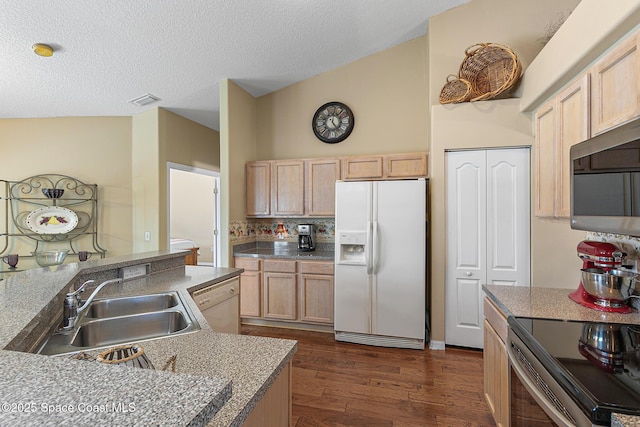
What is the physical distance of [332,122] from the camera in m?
4.00

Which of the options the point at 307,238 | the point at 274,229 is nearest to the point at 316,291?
the point at 307,238

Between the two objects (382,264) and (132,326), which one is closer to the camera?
(132,326)

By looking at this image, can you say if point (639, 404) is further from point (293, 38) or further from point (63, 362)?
point (293, 38)

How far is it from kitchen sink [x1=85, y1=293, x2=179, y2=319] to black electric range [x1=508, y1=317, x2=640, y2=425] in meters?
1.73

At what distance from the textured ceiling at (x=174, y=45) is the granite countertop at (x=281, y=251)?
2.05m

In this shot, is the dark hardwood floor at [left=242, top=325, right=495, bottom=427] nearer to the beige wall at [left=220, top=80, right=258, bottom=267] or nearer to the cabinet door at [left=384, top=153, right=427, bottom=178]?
the beige wall at [left=220, top=80, right=258, bottom=267]

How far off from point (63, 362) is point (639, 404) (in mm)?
1394

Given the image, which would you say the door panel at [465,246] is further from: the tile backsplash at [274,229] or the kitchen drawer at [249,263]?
the kitchen drawer at [249,263]

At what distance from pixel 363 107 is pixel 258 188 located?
1.72 meters

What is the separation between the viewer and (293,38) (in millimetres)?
3127

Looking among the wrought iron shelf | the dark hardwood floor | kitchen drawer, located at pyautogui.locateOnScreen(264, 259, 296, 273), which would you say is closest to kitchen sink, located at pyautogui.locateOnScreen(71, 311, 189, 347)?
the dark hardwood floor

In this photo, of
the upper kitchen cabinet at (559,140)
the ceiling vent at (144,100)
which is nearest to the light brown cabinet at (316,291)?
the upper kitchen cabinet at (559,140)

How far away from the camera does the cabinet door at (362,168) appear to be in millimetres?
3570

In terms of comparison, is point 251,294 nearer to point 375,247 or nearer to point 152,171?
point 375,247
